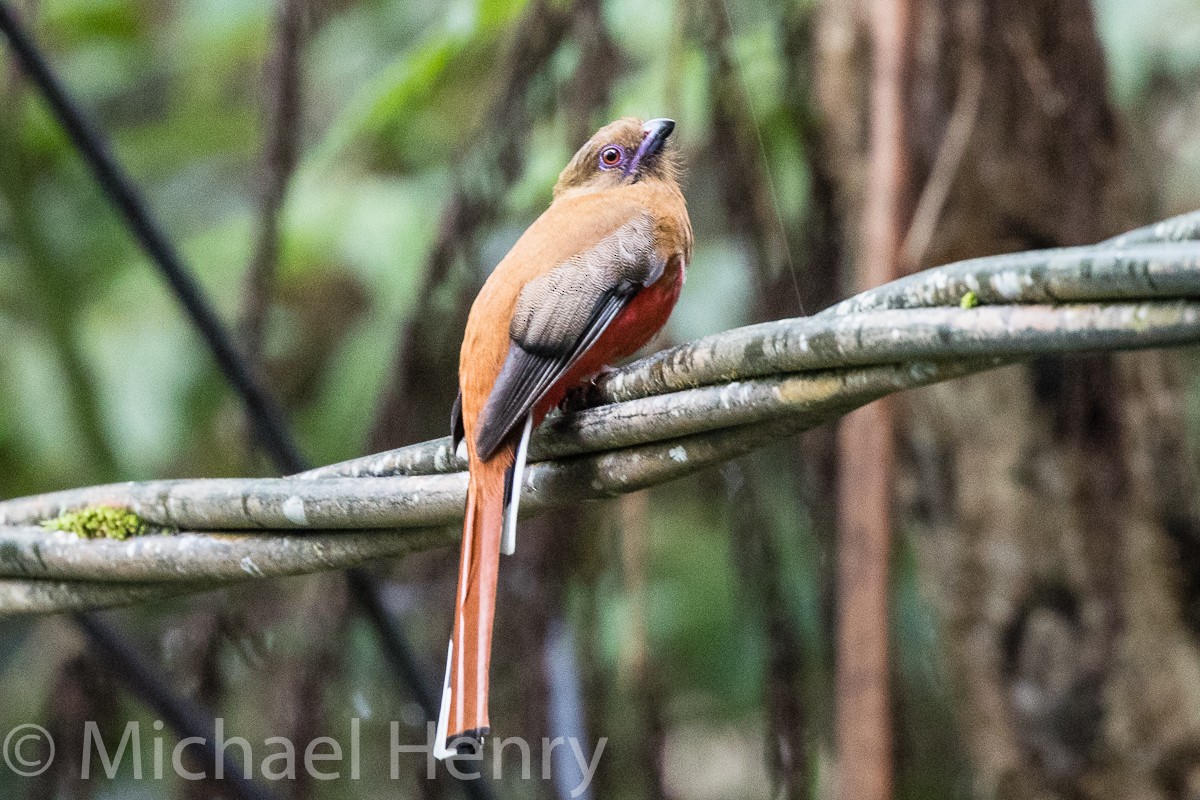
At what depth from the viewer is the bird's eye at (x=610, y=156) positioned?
113 inches

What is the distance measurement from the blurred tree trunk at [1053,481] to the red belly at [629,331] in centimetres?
108

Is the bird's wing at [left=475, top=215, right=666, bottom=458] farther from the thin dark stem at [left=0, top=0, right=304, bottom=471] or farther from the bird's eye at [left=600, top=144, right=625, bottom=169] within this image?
the thin dark stem at [left=0, top=0, right=304, bottom=471]

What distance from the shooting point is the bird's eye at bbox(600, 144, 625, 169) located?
9.39 feet

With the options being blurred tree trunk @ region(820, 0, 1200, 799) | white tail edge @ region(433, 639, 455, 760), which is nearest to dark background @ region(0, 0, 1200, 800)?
blurred tree trunk @ region(820, 0, 1200, 799)

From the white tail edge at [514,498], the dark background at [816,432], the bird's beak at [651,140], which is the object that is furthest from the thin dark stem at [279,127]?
the white tail edge at [514,498]

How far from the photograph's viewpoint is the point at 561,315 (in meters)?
2.17

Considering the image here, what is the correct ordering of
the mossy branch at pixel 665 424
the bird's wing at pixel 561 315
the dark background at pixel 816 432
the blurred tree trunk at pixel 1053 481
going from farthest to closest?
the blurred tree trunk at pixel 1053 481 < the dark background at pixel 816 432 < the bird's wing at pixel 561 315 < the mossy branch at pixel 665 424

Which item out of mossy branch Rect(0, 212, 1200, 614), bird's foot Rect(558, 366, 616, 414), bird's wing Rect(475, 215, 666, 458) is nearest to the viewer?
mossy branch Rect(0, 212, 1200, 614)

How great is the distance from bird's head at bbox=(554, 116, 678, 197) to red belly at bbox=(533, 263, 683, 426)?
405 mm

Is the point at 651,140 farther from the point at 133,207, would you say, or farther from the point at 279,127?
the point at 133,207

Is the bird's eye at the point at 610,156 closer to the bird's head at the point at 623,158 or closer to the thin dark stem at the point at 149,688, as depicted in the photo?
the bird's head at the point at 623,158

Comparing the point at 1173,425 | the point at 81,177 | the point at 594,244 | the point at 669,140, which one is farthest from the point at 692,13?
the point at 81,177

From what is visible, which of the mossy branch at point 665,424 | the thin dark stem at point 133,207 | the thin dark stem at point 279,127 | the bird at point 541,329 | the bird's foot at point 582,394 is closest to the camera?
the mossy branch at point 665,424

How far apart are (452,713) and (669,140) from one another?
1533 millimetres
